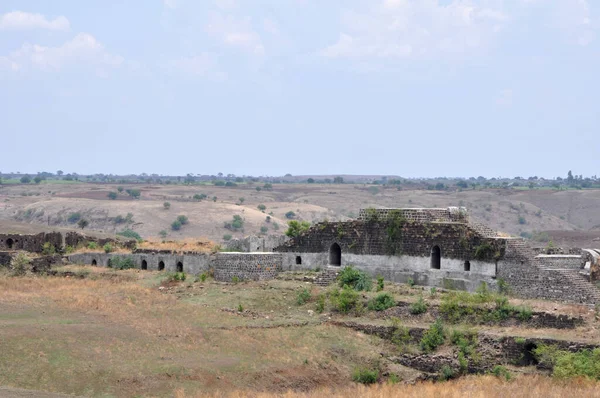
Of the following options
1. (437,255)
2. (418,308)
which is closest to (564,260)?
(437,255)

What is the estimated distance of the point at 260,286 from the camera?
112ft

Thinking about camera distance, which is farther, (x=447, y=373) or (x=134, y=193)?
(x=134, y=193)

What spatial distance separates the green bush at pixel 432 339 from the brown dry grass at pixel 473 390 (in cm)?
217

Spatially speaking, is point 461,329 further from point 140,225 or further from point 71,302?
point 140,225

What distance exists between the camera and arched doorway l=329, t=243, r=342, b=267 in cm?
3647

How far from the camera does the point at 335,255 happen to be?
36625mm

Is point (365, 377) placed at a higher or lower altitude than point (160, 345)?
lower

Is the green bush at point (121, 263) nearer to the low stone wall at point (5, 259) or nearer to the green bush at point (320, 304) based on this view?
the low stone wall at point (5, 259)

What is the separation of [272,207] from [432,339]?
95.1 m

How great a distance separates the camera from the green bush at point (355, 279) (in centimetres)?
3331

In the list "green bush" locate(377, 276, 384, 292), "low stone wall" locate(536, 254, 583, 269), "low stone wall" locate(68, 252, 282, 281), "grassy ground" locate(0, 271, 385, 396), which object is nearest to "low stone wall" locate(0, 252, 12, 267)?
"low stone wall" locate(68, 252, 282, 281)

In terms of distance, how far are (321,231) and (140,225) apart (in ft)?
216

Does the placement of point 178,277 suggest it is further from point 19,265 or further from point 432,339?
point 432,339

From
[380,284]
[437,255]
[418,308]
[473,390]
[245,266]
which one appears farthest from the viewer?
[245,266]
